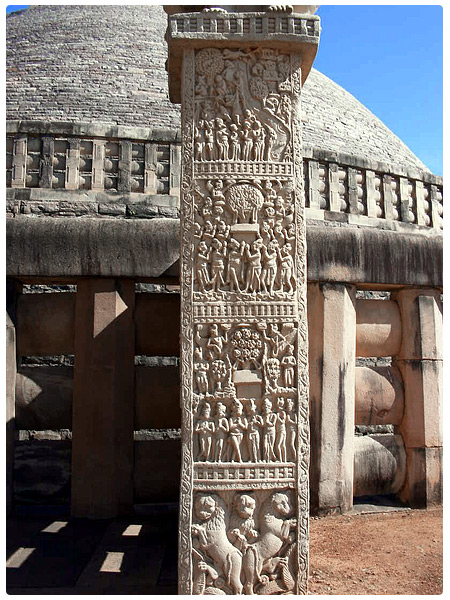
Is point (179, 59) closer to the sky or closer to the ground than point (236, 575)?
closer to the sky

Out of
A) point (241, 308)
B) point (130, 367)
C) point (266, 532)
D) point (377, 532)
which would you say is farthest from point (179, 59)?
point (377, 532)

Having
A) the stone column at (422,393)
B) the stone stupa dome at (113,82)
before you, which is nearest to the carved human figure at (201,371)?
the stone column at (422,393)

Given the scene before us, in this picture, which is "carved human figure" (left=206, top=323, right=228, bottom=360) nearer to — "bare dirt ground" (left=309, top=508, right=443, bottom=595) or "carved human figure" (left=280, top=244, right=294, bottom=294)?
"carved human figure" (left=280, top=244, right=294, bottom=294)

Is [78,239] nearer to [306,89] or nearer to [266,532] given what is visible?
[266,532]

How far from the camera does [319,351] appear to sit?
4977 mm

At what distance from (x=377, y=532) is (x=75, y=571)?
2430mm

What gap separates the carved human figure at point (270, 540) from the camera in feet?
10.5

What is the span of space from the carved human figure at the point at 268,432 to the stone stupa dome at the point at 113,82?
13.0 meters

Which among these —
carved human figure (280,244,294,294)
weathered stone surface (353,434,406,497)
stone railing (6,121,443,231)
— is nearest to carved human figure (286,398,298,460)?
carved human figure (280,244,294,294)

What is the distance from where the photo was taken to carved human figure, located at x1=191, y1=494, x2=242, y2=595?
10.5ft

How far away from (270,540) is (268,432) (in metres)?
0.63

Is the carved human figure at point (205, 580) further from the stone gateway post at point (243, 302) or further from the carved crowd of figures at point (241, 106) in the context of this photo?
the carved crowd of figures at point (241, 106)

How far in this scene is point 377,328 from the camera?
5.42 metres

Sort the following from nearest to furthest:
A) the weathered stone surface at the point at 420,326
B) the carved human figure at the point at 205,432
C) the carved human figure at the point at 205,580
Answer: the carved human figure at the point at 205,580, the carved human figure at the point at 205,432, the weathered stone surface at the point at 420,326
